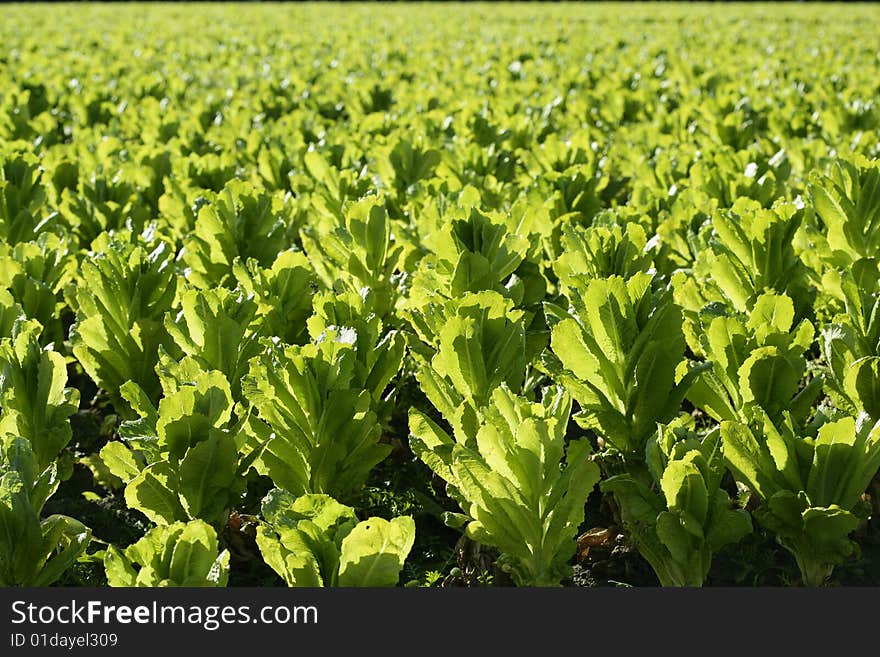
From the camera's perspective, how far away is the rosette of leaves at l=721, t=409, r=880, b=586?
2.38 m

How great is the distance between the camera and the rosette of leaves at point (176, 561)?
210 centimetres

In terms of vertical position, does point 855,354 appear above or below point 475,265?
below

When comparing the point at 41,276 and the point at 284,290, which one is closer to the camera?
the point at 284,290

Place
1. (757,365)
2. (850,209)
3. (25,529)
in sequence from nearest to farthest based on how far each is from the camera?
(25,529) → (757,365) → (850,209)

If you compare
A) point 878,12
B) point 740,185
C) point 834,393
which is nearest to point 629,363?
point 834,393

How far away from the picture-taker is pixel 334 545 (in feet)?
7.01

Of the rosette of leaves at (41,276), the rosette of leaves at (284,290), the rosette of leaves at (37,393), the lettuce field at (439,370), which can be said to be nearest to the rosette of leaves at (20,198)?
the lettuce field at (439,370)

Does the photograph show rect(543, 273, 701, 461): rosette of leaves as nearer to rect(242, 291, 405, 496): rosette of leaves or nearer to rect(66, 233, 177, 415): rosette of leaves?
rect(242, 291, 405, 496): rosette of leaves

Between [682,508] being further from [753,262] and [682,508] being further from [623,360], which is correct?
[753,262]

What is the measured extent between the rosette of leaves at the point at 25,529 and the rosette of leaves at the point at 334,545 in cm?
54

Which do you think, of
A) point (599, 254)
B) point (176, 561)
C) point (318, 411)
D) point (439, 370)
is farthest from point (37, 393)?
point (599, 254)

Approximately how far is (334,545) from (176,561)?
1.06ft

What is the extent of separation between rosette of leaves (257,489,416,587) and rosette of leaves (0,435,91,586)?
1.76 feet

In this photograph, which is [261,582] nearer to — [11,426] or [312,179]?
[11,426]
